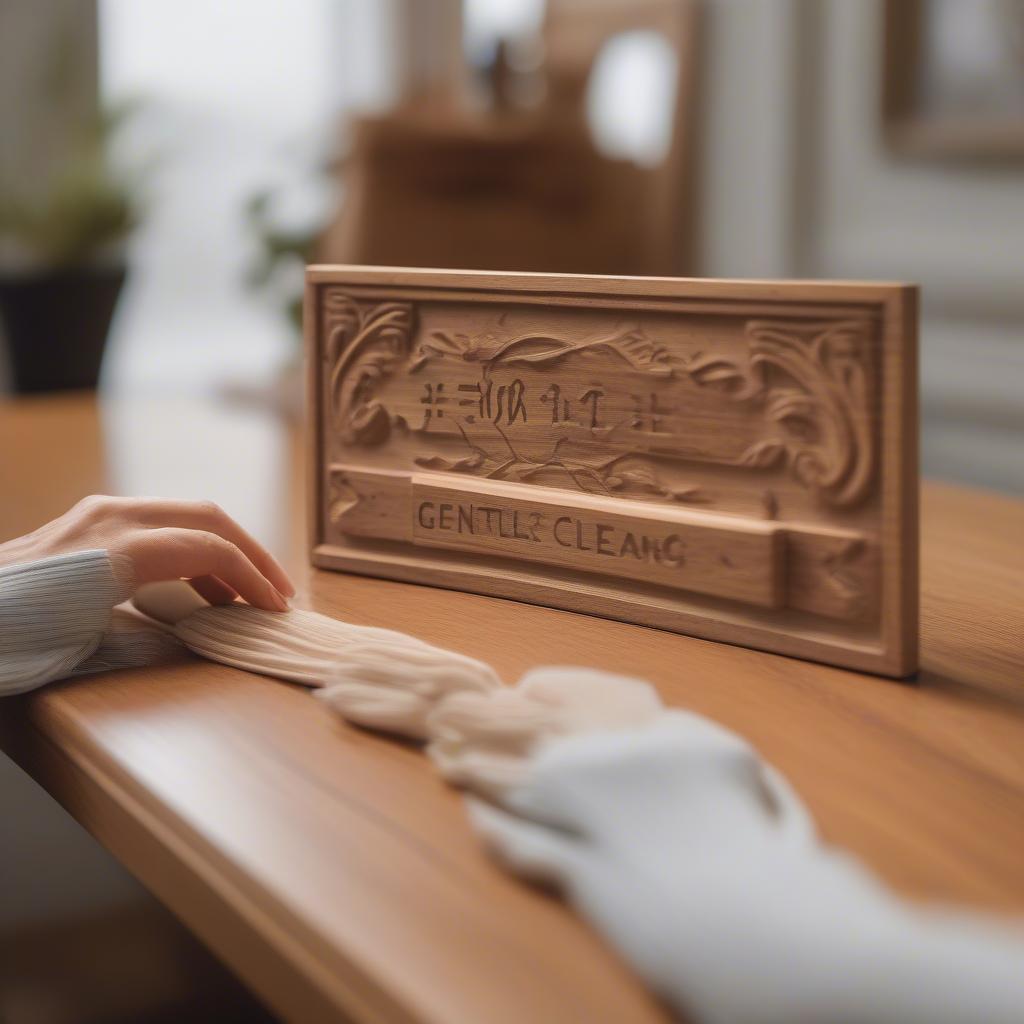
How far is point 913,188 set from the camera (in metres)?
1.98

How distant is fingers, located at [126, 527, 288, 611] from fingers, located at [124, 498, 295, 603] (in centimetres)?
1

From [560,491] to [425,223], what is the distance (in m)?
1.65

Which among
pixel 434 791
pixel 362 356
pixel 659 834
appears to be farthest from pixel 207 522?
pixel 659 834

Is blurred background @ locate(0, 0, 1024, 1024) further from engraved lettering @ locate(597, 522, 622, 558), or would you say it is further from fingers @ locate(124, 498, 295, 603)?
engraved lettering @ locate(597, 522, 622, 558)

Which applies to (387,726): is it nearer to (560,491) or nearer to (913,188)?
(560,491)

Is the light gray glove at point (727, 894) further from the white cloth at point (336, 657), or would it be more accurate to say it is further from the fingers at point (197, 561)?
the fingers at point (197, 561)

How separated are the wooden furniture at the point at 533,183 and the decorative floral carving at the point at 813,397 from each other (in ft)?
5.34

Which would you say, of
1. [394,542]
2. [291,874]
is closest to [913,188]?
[394,542]

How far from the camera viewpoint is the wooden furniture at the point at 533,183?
224 cm

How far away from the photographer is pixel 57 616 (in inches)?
24.8

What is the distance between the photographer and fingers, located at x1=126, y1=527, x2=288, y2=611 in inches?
26.2

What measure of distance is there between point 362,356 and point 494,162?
1.67 meters

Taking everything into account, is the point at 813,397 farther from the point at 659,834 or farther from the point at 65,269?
the point at 65,269

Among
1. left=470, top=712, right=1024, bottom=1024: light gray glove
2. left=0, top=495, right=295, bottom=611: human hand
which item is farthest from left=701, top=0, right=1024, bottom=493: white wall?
left=470, top=712, right=1024, bottom=1024: light gray glove
